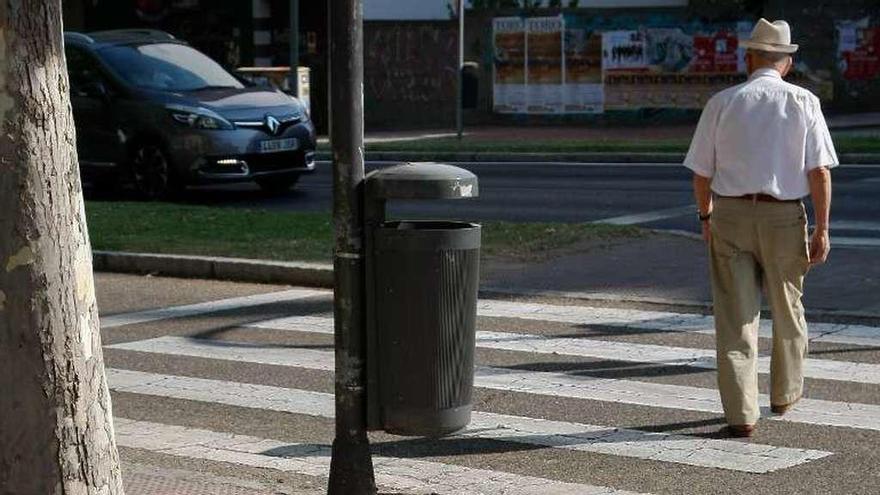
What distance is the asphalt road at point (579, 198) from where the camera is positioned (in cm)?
1694

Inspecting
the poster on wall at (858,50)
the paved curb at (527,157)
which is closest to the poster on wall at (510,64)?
the poster on wall at (858,50)

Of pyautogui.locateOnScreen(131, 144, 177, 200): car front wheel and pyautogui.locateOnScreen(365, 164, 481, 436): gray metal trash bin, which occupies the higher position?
pyautogui.locateOnScreen(365, 164, 481, 436): gray metal trash bin

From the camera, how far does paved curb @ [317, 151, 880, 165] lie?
24922 millimetres

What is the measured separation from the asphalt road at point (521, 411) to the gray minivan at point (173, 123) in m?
7.55

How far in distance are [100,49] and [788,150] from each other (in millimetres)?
13902

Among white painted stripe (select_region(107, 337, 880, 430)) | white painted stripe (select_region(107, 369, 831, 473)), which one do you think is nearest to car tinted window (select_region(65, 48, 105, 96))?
white painted stripe (select_region(107, 337, 880, 430))

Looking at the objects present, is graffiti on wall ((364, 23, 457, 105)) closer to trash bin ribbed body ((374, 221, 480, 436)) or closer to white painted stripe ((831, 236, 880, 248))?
white painted stripe ((831, 236, 880, 248))

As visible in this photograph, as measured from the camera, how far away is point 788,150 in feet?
24.4

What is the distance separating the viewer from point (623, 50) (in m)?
33.9

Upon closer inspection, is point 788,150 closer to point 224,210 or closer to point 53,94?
point 53,94

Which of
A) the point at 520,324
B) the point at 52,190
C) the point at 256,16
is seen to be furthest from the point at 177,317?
the point at 256,16

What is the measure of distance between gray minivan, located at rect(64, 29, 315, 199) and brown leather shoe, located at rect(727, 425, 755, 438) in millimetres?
12113

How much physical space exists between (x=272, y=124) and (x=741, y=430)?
12395 mm

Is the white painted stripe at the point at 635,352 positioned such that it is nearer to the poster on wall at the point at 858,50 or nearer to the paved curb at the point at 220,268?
the paved curb at the point at 220,268
